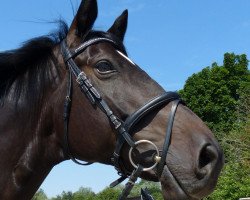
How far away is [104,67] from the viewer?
13.9 ft

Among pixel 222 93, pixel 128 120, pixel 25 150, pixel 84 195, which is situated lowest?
pixel 128 120

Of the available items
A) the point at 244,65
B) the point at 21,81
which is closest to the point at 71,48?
the point at 21,81

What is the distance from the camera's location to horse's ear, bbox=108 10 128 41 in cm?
496

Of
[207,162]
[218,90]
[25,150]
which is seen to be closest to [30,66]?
[25,150]

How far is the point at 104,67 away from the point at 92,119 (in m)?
0.47

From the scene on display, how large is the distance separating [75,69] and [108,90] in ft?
1.39

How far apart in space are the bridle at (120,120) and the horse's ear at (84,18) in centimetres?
18

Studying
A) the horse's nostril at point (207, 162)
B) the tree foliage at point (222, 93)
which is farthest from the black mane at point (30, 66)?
the tree foliage at point (222, 93)

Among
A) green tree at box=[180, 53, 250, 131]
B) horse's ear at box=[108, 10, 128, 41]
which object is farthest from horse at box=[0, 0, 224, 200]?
green tree at box=[180, 53, 250, 131]

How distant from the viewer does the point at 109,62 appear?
4238mm

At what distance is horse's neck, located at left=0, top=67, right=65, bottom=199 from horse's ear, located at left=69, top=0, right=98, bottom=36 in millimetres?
756

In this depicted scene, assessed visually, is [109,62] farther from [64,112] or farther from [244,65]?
[244,65]

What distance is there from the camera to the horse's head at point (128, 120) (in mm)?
3691

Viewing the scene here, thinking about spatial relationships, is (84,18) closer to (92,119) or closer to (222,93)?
(92,119)
